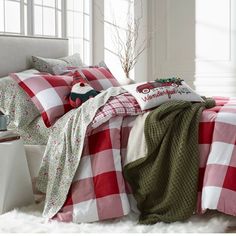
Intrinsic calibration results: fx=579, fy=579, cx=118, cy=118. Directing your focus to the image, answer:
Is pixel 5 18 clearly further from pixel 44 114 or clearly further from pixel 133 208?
pixel 133 208

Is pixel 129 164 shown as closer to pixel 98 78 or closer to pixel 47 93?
pixel 47 93

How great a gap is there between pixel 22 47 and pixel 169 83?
1397 mm

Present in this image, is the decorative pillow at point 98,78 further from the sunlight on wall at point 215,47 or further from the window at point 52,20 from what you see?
the sunlight on wall at point 215,47

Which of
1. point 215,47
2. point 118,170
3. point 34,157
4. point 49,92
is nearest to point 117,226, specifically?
point 118,170

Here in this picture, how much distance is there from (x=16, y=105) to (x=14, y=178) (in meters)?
0.54

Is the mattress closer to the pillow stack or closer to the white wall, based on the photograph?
the pillow stack

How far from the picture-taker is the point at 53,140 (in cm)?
343

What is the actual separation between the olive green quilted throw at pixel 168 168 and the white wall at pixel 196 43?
159 inches

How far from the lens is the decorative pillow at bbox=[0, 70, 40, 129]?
12.2 ft

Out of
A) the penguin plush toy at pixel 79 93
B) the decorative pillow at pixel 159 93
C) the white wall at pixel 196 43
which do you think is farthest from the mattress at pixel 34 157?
the white wall at pixel 196 43

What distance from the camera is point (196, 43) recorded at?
726 cm

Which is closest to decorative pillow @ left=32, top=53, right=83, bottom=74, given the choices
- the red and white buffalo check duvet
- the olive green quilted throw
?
the red and white buffalo check duvet

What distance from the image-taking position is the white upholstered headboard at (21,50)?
4.20m

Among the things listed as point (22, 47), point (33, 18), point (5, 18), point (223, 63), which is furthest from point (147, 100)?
point (223, 63)
